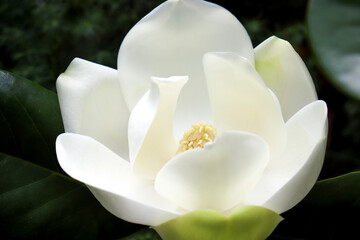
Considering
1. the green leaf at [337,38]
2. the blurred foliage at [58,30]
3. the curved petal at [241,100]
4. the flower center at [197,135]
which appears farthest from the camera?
the blurred foliage at [58,30]

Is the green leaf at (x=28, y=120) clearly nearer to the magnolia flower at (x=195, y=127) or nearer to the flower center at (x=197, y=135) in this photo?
the magnolia flower at (x=195, y=127)

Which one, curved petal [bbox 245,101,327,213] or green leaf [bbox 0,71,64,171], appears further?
green leaf [bbox 0,71,64,171]

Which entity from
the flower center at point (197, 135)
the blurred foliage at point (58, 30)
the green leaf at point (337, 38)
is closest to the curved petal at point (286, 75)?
the flower center at point (197, 135)

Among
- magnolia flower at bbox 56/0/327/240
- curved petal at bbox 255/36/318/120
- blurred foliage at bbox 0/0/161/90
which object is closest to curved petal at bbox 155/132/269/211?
magnolia flower at bbox 56/0/327/240

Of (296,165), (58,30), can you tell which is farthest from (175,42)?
(58,30)

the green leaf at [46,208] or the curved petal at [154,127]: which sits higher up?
the curved petal at [154,127]

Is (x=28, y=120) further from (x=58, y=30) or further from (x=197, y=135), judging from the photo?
(x=58, y=30)

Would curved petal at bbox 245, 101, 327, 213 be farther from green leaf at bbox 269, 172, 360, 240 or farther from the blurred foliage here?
the blurred foliage
